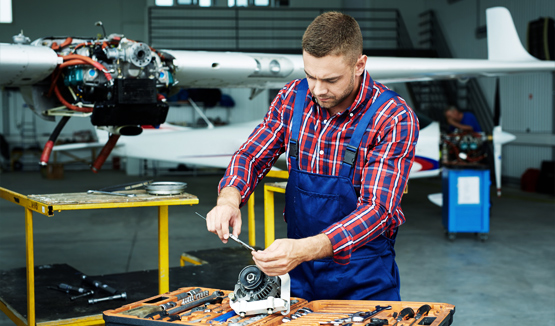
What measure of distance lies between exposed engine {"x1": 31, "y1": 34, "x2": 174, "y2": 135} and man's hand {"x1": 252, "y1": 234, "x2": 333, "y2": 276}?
3060mm

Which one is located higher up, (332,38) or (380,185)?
(332,38)

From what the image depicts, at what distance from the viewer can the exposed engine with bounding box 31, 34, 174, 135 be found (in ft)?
13.9

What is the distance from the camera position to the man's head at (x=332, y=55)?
1.59 m

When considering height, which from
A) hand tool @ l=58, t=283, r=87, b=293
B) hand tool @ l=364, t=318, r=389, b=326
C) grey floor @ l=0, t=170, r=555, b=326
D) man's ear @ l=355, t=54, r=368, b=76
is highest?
man's ear @ l=355, t=54, r=368, b=76

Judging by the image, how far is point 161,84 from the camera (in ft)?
15.4

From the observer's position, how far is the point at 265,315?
5.22ft

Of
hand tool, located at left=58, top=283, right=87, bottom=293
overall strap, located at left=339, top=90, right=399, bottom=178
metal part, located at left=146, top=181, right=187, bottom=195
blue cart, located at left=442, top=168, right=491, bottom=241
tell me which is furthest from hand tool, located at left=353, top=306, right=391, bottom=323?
blue cart, located at left=442, top=168, right=491, bottom=241

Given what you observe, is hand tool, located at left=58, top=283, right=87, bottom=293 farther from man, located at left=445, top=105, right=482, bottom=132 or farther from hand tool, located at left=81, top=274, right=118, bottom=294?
man, located at left=445, top=105, right=482, bottom=132

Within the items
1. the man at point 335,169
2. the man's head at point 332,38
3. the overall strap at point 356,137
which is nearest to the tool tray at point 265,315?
the man at point 335,169

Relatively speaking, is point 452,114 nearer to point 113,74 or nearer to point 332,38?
point 113,74

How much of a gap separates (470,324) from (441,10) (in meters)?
13.3

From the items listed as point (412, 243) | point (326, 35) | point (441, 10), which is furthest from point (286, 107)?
point (441, 10)

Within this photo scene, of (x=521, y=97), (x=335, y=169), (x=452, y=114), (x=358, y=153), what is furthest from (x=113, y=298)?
(x=521, y=97)

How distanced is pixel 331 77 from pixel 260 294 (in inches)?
26.5
